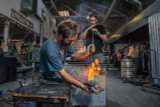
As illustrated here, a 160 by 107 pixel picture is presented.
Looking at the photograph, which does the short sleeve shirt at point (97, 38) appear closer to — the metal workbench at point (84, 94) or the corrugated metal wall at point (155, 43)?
the metal workbench at point (84, 94)

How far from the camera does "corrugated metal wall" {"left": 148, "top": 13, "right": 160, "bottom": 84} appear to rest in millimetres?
4236

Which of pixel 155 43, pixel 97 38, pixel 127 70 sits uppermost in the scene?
pixel 155 43

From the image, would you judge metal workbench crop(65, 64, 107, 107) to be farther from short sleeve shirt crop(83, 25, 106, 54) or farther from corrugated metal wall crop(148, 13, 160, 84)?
corrugated metal wall crop(148, 13, 160, 84)

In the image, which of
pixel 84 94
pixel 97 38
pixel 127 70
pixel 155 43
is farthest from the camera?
pixel 127 70

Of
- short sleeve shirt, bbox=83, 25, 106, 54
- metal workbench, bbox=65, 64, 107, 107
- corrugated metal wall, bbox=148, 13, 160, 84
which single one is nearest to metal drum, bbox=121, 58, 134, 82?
corrugated metal wall, bbox=148, 13, 160, 84

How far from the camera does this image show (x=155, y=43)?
4.51 metres

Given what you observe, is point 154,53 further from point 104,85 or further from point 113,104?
point 104,85

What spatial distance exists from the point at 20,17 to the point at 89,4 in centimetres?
651

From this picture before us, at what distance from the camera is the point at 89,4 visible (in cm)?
1047

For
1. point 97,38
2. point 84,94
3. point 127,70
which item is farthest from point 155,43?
point 84,94

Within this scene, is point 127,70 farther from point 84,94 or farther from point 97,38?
point 84,94

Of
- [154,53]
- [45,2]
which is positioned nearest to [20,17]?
[45,2]

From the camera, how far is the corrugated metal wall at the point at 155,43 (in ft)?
13.9

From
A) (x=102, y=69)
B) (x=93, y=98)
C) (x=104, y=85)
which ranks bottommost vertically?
(x=93, y=98)
